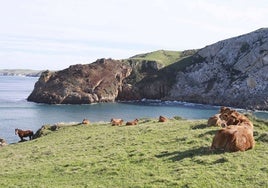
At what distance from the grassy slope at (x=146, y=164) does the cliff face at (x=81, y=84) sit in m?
119

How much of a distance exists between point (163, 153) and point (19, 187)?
8.76 metres

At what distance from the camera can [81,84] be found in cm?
15775

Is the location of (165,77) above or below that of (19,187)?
above

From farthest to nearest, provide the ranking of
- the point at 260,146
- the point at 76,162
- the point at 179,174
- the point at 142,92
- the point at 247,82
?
1. the point at 142,92
2. the point at 247,82
3. the point at 76,162
4. the point at 260,146
5. the point at 179,174

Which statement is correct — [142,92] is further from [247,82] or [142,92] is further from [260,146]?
[260,146]

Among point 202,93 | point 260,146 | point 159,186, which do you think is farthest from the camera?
point 202,93

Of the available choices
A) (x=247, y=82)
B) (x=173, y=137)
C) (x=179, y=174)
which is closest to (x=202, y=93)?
(x=247, y=82)

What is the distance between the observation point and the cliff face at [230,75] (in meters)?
147

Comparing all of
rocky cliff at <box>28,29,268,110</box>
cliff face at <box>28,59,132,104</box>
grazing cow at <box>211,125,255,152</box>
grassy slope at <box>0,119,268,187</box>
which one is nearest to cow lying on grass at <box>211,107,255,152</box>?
grazing cow at <box>211,125,255,152</box>

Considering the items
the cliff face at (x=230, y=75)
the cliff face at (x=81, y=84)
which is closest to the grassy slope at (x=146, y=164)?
the cliff face at (x=230, y=75)

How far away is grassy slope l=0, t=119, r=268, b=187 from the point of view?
63.4ft

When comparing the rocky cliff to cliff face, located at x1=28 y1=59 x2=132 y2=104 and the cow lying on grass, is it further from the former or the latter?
the cow lying on grass

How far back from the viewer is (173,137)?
29.9 metres

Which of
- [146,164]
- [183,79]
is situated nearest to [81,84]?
[183,79]
